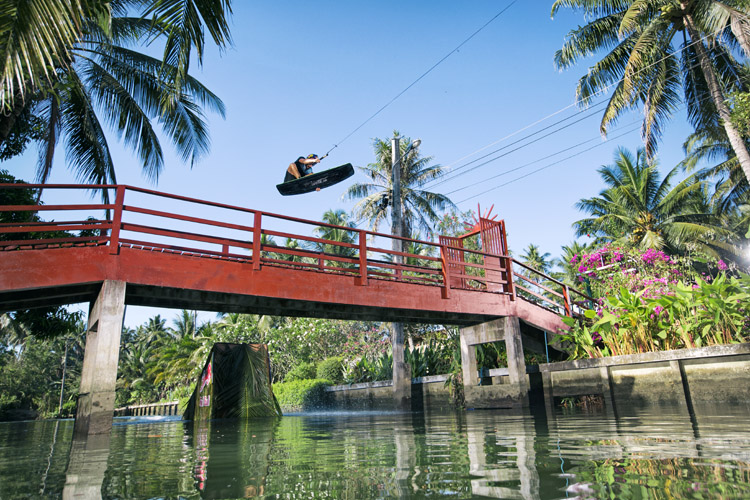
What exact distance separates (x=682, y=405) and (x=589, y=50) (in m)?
13.6

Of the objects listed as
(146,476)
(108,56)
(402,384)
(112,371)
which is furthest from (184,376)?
(146,476)

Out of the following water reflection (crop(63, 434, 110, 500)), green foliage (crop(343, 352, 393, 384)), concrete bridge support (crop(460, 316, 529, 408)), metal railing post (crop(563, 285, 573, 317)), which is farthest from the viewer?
green foliage (crop(343, 352, 393, 384))

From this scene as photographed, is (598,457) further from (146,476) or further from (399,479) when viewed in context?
(146,476)

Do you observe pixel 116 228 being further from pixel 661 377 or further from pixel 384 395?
pixel 384 395

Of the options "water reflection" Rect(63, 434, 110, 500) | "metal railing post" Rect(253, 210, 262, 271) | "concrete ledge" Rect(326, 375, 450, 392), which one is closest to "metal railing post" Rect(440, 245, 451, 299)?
"metal railing post" Rect(253, 210, 262, 271)

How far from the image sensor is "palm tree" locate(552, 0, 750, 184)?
47.1 feet

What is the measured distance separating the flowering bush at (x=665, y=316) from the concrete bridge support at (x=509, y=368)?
1.37 m

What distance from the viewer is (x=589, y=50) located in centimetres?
1692

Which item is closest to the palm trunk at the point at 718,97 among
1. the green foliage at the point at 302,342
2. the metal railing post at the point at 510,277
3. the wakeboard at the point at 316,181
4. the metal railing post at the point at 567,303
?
the metal railing post at the point at 567,303

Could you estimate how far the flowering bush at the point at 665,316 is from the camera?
27.5ft

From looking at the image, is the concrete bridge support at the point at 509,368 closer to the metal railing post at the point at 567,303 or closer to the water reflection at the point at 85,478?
the metal railing post at the point at 567,303

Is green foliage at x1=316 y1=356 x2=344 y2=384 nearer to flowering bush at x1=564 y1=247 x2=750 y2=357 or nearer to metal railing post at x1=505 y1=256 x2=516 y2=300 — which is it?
metal railing post at x1=505 y1=256 x2=516 y2=300

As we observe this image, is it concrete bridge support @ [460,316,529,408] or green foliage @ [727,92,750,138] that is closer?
concrete bridge support @ [460,316,529,408]

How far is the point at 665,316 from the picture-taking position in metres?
9.59
